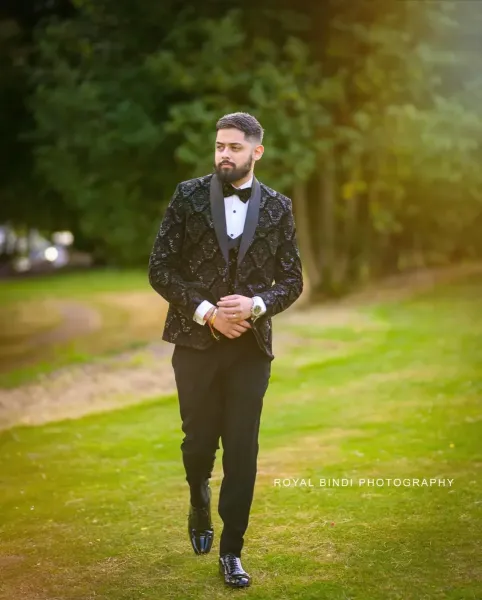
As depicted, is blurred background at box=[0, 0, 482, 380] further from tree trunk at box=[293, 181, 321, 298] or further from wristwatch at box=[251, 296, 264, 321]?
wristwatch at box=[251, 296, 264, 321]

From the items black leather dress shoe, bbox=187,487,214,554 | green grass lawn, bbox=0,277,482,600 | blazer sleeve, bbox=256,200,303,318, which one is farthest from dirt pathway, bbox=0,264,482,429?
blazer sleeve, bbox=256,200,303,318

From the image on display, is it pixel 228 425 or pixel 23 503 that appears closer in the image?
pixel 228 425

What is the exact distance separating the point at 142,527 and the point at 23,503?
1.14m

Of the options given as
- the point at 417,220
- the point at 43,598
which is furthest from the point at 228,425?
the point at 417,220

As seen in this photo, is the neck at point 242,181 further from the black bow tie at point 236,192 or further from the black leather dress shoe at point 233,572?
the black leather dress shoe at point 233,572

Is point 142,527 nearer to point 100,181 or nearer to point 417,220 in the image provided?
point 100,181

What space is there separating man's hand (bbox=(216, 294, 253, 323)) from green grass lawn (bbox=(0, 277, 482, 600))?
1320 millimetres

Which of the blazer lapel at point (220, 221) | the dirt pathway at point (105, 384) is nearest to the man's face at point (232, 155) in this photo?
the blazer lapel at point (220, 221)

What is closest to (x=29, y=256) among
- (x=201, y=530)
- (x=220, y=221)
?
(x=201, y=530)

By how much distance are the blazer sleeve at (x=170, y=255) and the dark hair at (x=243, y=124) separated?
0.43 meters

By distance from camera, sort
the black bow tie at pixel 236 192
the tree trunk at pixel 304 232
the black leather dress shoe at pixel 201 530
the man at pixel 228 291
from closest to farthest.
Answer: the man at pixel 228 291, the black bow tie at pixel 236 192, the black leather dress shoe at pixel 201 530, the tree trunk at pixel 304 232

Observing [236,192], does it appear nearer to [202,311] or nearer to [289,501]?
[202,311]

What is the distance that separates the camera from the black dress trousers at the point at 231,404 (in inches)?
208

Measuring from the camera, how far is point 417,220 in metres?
27.6
